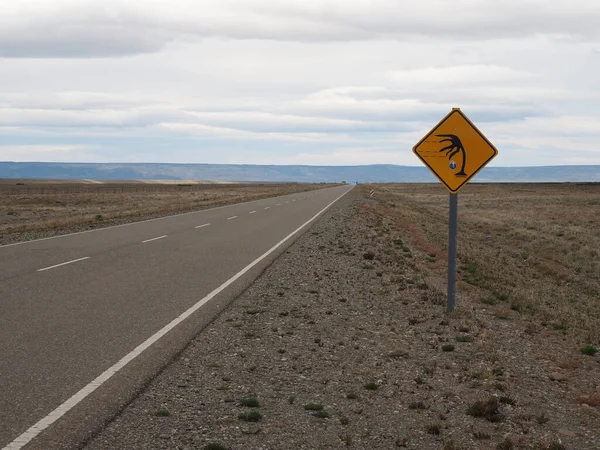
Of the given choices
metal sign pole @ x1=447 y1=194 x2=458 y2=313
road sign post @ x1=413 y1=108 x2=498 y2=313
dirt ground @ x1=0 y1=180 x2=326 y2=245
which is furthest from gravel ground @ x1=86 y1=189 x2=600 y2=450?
dirt ground @ x1=0 y1=180 x2=326 y2=245

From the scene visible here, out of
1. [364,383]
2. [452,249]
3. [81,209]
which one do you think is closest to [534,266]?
[452,249]

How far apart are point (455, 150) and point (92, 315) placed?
5.30m

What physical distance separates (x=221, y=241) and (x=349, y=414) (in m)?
13.8

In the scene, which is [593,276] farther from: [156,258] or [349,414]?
[349,414]

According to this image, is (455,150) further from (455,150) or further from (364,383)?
(364,383)

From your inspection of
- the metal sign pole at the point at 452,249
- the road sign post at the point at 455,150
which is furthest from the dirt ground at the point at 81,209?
the road sign post at the point at 455,150

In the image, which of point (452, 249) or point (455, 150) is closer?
point (455, 150)

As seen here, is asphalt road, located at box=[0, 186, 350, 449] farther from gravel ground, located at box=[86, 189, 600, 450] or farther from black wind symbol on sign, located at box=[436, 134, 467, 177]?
black wind symbol on sign, located at box=[436, 134, 467, 177]

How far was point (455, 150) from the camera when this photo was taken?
30.5ft

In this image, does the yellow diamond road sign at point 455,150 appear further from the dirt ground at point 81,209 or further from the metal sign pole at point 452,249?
the dirt ground at point 81,209

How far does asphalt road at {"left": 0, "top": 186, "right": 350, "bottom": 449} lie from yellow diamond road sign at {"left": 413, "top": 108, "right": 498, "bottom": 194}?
3631mm

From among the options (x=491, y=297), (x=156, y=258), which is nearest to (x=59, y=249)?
(x=156, y=258)

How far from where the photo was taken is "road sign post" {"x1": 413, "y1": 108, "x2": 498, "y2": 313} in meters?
9.20

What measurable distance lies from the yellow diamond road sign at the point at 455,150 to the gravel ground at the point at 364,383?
6.54 ft
